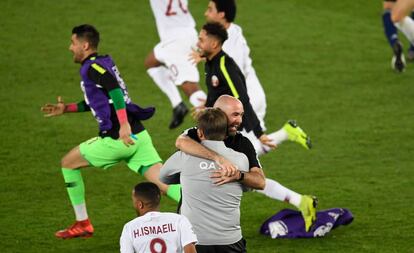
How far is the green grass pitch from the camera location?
1112 cm

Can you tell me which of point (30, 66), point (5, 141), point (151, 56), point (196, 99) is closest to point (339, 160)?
point (196, 99)

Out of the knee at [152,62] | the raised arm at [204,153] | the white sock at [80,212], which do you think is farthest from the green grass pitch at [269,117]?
the raised arm at [204,153]

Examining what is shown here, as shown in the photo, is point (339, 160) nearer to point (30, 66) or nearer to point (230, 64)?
point (230, 64)

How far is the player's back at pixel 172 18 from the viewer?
557 inches

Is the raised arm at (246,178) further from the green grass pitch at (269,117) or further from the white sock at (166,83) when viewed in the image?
the white sock at (166,83)

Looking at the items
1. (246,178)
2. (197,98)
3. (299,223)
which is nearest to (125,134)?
(299,223)

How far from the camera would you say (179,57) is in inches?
553

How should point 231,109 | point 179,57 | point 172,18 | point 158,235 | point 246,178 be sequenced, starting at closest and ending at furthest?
1. point 158,235
2. point 246,178
3. point 231,109
4. point 179,57
5. point 172,18

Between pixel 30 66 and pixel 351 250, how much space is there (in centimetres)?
838

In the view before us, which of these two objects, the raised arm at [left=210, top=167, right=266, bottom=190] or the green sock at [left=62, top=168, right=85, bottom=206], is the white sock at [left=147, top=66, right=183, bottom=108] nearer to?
the green sock at [left=62, top=168, right=85, bottom=206]

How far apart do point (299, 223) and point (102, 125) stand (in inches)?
86.3

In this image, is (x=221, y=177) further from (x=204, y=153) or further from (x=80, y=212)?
(x=80, y=212)

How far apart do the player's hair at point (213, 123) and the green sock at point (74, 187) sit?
3.13m

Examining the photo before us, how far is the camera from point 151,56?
14578mm
